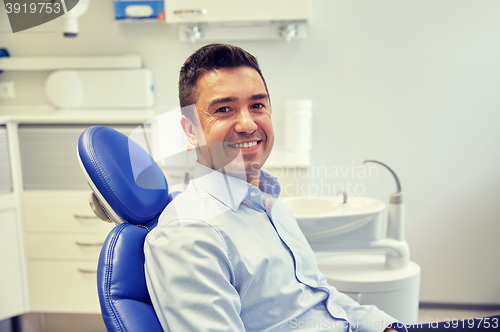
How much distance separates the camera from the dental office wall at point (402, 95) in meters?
2.01

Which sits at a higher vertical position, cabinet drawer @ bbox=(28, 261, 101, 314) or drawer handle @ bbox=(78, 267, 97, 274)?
drawer handle @ bbox=(78, 267, 97, 274)

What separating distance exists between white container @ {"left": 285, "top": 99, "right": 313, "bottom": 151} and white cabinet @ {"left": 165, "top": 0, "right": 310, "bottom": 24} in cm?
42

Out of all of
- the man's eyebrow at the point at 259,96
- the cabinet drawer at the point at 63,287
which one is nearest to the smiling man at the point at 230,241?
the man's eyebrow at the point at 259,96

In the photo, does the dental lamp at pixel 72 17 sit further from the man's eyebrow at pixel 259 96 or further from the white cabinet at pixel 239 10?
the man's eyebrow at pixel 259 96

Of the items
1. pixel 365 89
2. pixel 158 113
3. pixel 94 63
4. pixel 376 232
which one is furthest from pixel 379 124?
pixel 94 63

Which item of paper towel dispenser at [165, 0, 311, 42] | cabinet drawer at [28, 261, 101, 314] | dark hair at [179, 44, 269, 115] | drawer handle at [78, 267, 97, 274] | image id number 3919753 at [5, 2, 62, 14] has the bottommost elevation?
cabinet drawer at [28, 261, 101, 314]

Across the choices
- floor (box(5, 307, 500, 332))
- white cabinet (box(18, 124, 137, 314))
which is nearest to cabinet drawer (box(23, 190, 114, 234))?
white cabinet (box(18, 124, 137, 314))

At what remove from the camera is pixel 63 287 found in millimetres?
1897

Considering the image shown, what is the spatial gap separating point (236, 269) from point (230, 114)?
13.4 inches

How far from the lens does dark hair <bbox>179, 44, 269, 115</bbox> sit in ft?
2.94

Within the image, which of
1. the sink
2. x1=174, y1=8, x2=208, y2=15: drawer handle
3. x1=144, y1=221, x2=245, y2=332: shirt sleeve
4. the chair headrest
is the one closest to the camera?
x1=144, y1=221, x2=245, y2=332: shirt sleeve

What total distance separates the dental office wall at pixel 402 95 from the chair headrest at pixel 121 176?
1.31m

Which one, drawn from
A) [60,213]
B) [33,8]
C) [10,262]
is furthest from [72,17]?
[10,262]

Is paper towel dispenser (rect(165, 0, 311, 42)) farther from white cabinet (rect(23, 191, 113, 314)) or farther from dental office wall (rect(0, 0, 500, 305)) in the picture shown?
white cabinet (rect(23, 191, 113, 314))
